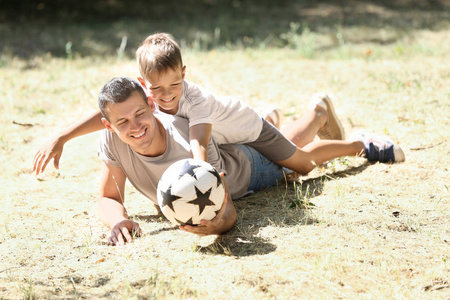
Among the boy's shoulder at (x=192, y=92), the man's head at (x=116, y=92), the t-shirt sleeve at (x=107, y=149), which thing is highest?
the man's head at (x=116, y=92)

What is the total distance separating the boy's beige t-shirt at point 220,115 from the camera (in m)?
4.27

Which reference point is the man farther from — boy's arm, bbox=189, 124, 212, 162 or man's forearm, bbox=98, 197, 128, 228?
boy's arm, bbox=189, 124, 212, 162

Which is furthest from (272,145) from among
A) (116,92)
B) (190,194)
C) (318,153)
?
(116,92)

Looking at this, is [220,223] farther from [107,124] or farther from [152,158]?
[107,124]

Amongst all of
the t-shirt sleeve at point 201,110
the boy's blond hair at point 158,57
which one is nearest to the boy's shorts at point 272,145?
the t-shirt sleeve at point 201,110

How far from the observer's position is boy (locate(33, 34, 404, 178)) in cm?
414

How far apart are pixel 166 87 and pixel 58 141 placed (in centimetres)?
88

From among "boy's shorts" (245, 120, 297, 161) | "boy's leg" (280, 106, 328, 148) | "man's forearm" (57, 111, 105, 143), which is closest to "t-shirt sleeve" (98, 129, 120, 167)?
"man's forearm" (57, 111, 105, 143)

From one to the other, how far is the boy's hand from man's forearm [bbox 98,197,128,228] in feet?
1.49

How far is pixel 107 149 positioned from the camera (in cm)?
421

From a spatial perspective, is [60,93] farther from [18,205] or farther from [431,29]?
[431,29]

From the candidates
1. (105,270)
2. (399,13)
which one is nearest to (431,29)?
(399,13)

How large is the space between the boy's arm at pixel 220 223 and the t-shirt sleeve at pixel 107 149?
0.91 meters

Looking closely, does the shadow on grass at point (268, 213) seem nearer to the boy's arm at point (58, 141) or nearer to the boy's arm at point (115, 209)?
the boy's arm at point (115, 209)
